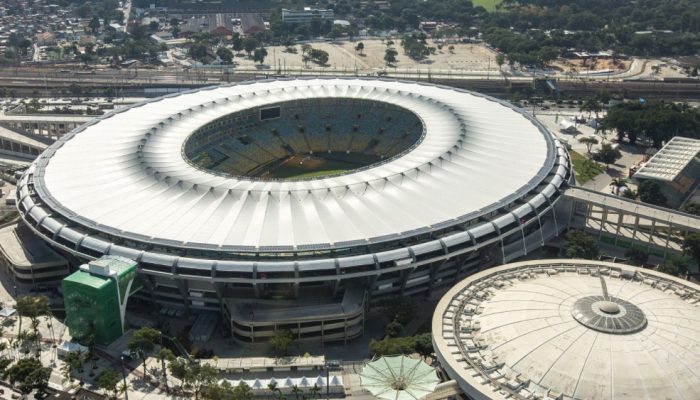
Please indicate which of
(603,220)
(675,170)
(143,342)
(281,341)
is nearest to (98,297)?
(143,342)

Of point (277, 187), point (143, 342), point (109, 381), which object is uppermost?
point (277, 187)

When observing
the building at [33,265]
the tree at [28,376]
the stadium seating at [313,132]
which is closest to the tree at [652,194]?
the stadium seating at [313,132]

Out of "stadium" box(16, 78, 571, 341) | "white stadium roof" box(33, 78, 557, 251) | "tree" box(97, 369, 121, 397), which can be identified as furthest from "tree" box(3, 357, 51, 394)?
"white stadium roof" box(33, 78, 557, 251)

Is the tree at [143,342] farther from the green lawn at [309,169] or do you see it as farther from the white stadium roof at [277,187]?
the green lawn at [309,169]

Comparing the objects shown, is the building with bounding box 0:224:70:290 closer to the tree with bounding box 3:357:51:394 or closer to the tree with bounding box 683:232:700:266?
the tree with bounding box 3:357:51:394

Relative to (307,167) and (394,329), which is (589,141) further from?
(394,329)
